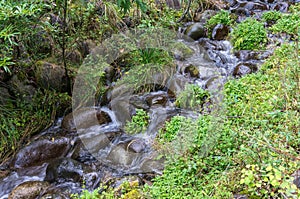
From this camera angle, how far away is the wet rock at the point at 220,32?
5883 millimetres

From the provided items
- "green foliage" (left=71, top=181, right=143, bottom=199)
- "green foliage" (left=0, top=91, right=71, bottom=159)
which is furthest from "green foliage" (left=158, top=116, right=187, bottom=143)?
"green foliage" (left=0, top=91, right=71, bottom=159)

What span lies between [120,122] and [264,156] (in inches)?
95.6

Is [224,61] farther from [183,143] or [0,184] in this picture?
[0,184]

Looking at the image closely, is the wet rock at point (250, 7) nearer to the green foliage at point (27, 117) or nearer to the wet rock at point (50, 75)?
the wet rock at point (50, 75)

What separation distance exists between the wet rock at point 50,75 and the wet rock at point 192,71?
240 cm

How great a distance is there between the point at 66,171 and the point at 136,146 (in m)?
1.01

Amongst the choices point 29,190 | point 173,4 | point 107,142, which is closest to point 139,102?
point 107,142

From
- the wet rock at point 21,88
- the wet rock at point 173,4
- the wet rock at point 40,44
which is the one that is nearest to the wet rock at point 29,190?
the wet rock at point 21,88

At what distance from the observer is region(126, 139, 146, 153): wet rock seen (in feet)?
11.3

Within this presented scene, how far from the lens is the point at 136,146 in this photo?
11.4 ft

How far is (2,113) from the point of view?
3.66 metres

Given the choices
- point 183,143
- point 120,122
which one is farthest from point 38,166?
point 183,143

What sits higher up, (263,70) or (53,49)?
(53,49)

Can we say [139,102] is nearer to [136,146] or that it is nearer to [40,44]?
[136,146]
